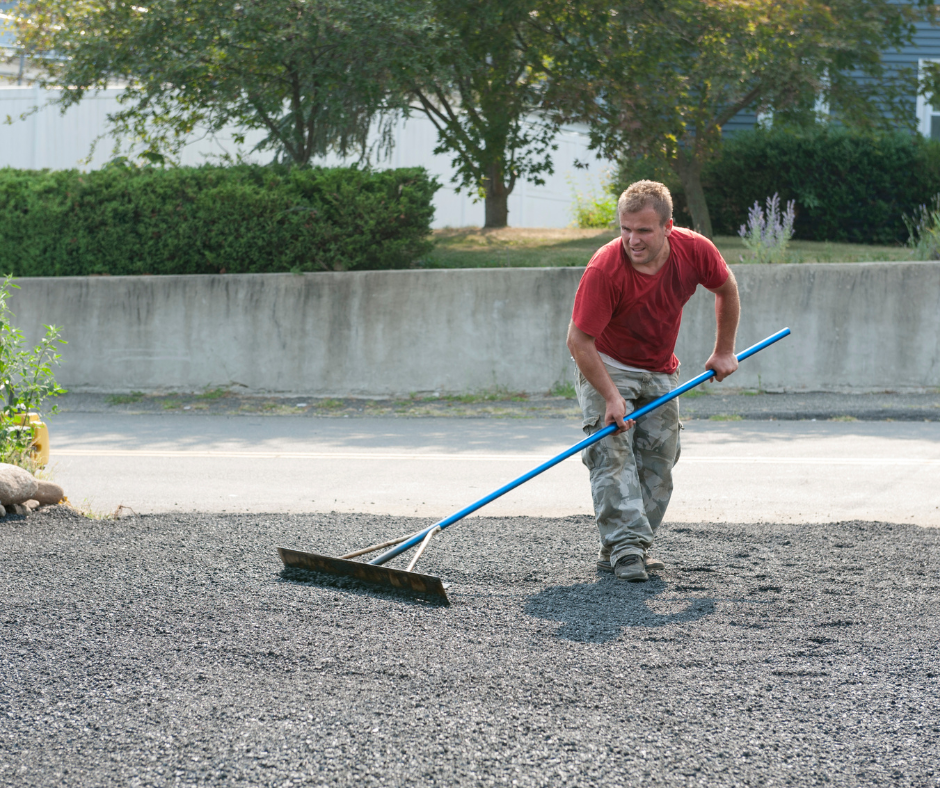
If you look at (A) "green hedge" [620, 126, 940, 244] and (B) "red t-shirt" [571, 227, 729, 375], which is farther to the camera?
(A) "green hedge" [620, 126, 940, 244]

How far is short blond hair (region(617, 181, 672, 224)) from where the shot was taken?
177 inches

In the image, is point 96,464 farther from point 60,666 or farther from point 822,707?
point 822,707

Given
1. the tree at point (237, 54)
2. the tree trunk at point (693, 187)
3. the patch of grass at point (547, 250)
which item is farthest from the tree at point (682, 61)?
the tree at point (237, 54)

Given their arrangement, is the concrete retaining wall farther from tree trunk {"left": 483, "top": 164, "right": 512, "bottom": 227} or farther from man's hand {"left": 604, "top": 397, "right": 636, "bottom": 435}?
man's hand {"left": 604, "top": 397, "right": 636, "bottom": 435}

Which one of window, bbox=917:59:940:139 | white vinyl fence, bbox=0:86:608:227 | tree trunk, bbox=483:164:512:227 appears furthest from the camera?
window, bbox=917:59:940:139

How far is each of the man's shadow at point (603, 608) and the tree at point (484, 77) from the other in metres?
8.89

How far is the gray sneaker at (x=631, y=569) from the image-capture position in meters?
4.67

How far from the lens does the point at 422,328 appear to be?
1183 cm

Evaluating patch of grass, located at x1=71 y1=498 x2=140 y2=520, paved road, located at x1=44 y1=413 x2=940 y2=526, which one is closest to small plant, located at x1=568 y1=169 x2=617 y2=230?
paved road, located at x1=44 y1=413 x2=940 y2=526

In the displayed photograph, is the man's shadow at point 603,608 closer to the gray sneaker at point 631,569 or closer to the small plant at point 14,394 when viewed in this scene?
the gray sneaker at point 631,569

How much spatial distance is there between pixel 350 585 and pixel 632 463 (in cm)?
142

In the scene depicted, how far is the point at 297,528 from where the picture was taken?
568 centimetres

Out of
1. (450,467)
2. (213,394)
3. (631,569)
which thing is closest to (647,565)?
(631,569)

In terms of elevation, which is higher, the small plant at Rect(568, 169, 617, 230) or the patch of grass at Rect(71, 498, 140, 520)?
the small plant at Rect(568, 169, 617, 230)
